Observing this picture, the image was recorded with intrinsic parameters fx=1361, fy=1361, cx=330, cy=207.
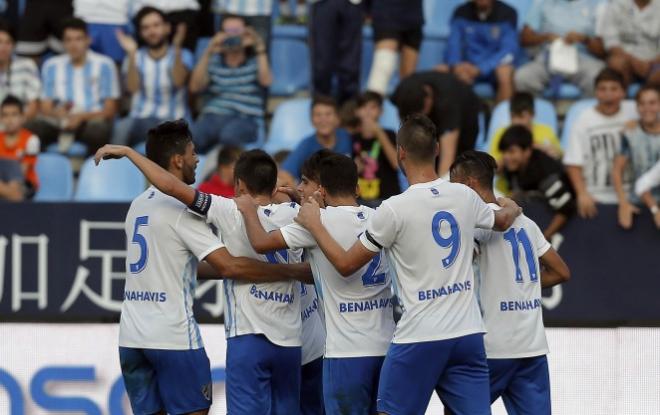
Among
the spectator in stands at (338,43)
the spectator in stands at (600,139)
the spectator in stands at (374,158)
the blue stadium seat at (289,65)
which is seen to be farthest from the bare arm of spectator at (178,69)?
the spectator in stands at (600,139)

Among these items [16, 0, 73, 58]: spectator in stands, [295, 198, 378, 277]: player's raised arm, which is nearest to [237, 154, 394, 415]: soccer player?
[295, 198, 378, 277]: player's raised arm

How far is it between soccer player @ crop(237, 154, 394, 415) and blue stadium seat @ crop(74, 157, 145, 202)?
551 cm

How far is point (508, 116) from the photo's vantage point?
12812 mm

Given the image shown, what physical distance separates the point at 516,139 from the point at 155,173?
488 cm

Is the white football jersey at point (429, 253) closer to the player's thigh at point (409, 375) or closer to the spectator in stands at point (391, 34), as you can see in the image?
the player's thigh at point (409, 375)

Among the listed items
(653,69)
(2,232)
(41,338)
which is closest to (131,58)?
(2,232)

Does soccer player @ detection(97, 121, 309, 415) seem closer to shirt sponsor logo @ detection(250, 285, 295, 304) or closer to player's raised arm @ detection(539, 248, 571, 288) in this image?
shirt sponsor logo @ detection(250, 285, 295, 304)

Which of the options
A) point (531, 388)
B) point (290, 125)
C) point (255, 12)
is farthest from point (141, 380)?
point (255, 12)

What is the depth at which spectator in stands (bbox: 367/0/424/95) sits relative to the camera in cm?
1351

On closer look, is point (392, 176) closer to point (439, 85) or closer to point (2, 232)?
point (439, 85)

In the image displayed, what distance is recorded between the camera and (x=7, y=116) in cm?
1300

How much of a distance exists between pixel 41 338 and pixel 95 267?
152cm

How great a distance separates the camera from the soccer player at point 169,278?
772 cm

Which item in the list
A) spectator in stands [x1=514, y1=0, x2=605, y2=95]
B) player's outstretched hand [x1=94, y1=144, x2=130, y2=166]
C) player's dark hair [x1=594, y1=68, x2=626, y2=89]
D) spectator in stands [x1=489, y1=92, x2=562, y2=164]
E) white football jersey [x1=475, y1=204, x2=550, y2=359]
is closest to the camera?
player's outstretched hand [x1=94, y1=144, x2=130, y2=166]
